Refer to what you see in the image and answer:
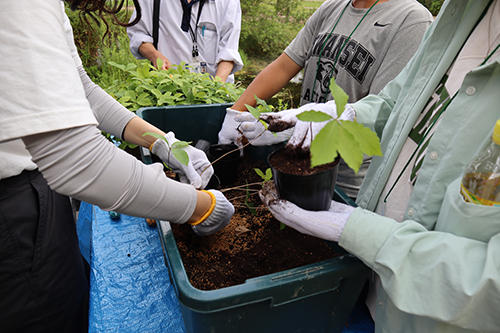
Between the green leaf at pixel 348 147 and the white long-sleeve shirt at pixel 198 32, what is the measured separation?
2.48 meters

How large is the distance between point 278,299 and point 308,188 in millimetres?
279

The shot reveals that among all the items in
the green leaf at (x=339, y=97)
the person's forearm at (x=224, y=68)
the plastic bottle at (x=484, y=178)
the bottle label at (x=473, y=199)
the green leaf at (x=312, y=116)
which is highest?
the green leaf at (x=339, y=97)

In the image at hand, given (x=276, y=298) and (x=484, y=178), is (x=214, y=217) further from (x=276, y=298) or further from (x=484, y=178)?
(x=484, y=178)

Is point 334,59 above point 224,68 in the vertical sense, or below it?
above

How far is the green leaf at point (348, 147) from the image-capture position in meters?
0.53

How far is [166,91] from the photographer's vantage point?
1.74m

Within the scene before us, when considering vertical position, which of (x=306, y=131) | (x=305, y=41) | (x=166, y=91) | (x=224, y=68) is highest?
A: (x=305, y=41)

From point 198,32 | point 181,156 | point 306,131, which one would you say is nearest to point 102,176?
point 181,156

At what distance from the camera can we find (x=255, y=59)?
8914 mm

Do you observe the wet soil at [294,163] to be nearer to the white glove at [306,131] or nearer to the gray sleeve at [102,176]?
the white glove at [306,131]

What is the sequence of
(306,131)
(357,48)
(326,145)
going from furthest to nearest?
(357,48) → (306,131) → (326,145)

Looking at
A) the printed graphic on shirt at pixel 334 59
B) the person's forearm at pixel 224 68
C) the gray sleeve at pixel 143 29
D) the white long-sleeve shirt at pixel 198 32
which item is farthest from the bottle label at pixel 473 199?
the gray sleeve at pixel 143 29

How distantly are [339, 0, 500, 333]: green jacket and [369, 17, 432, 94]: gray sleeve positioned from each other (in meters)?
0.41

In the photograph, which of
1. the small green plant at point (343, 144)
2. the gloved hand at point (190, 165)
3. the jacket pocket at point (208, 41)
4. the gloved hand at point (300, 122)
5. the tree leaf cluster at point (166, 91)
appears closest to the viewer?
the small green plant at point (343, 144)
